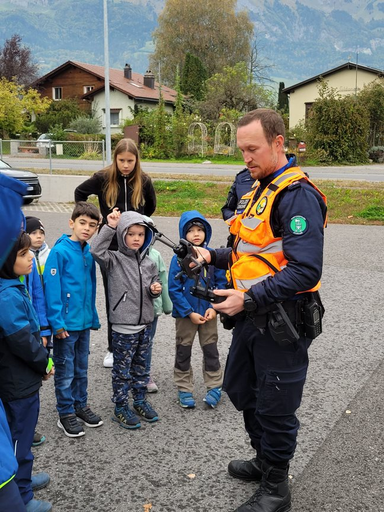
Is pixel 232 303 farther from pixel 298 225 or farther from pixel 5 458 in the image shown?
pixel 5 458

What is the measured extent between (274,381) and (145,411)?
1.51 meters

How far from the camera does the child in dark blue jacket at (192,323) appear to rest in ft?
14.5

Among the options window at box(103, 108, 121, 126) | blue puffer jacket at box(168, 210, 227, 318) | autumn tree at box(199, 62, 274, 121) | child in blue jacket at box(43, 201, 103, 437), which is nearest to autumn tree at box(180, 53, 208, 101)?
window at box(103, 108, 121, 126)

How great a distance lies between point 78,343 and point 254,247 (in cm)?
177

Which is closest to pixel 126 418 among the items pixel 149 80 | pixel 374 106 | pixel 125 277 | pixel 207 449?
pixel 207 449

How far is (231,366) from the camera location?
3.28m

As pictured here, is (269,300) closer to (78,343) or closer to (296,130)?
(78,343)

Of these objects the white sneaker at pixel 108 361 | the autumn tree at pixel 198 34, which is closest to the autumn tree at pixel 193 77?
the autumn tree at pixel 198 34

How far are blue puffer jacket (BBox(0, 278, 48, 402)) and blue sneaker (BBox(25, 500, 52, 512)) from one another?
600 millimetres

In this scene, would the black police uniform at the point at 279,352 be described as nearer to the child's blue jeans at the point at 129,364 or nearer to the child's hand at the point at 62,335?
the child's blue jeans at the point at 129,364

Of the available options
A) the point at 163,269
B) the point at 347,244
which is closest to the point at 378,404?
the point at 163,269

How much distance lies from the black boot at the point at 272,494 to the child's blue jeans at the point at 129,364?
50.7 inches

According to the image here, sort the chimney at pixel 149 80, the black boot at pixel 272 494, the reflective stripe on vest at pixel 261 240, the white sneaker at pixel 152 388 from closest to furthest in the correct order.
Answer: the reflective stripe on vest at pixel 261 240, the black boot at pixel 272 494, the white sneaker at pixel 152 388, the chimney at pixel 149 80

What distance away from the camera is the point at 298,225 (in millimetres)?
2748
